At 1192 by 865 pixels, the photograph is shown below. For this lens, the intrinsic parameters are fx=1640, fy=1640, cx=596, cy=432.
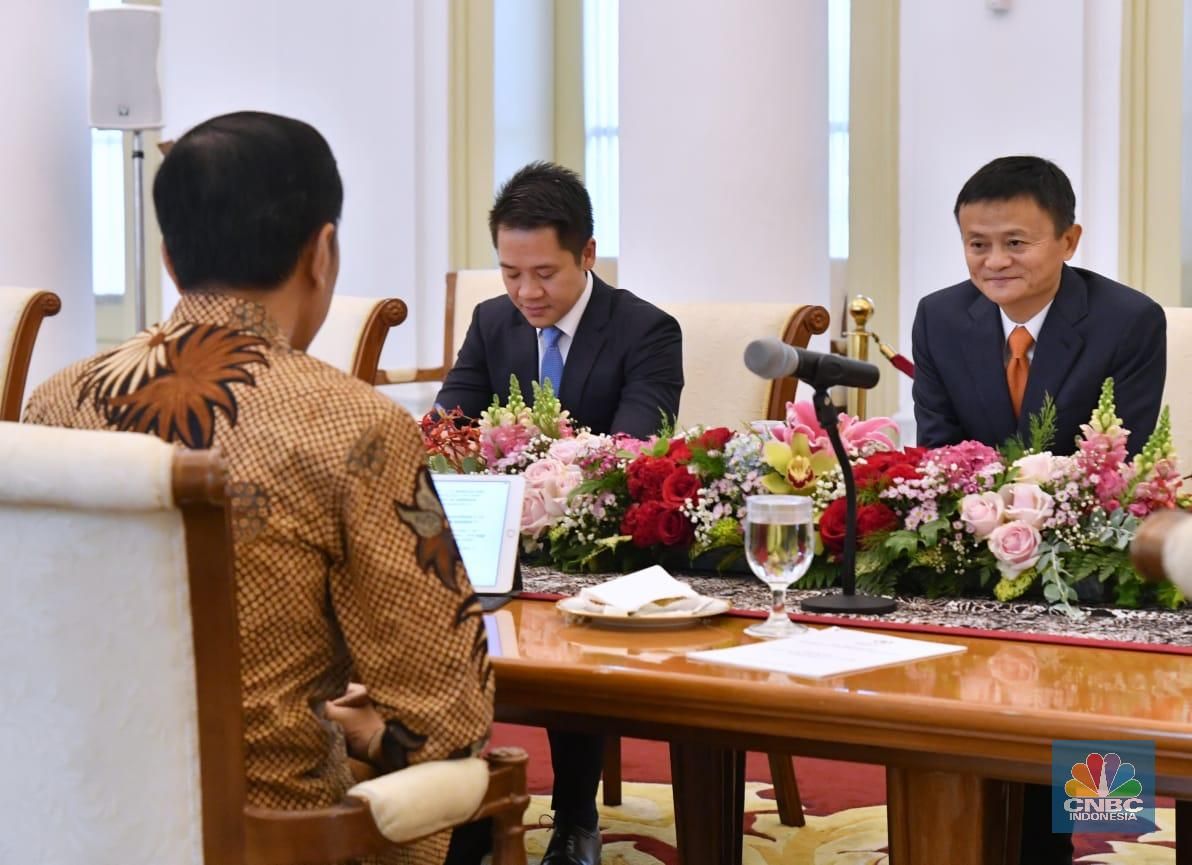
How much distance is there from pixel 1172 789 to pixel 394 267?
5888mm

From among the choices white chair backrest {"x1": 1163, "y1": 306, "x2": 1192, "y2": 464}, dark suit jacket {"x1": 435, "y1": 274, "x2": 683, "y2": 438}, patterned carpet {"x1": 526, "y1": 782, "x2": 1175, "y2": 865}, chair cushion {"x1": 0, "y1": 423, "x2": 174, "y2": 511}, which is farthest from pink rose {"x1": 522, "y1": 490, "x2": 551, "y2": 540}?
white chair backrest {"x1": 1163, "y1": 306, "x2": 1192, "y2": 464}

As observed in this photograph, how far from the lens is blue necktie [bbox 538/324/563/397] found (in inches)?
151

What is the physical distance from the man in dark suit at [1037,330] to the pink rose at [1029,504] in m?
1.04

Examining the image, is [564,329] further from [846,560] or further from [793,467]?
[846,560]

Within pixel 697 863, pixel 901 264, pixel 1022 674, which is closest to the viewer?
pixel 1022 674

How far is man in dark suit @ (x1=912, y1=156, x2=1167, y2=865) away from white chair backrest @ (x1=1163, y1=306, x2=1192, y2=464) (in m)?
0.09

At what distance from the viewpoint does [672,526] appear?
2.49 meters

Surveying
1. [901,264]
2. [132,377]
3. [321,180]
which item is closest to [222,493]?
[132,377]

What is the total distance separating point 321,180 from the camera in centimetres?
163

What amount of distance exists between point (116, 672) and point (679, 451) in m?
1.28

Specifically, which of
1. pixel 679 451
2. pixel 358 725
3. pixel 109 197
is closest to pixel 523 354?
pixel 679 451

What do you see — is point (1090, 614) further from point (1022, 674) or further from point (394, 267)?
point (394, 267)

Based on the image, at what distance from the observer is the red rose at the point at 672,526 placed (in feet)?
8.15

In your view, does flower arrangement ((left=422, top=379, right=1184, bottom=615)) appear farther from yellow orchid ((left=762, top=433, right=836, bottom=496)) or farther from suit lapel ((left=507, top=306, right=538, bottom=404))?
suit lapel ((left=507, top=306, right=538, bottom=404))
